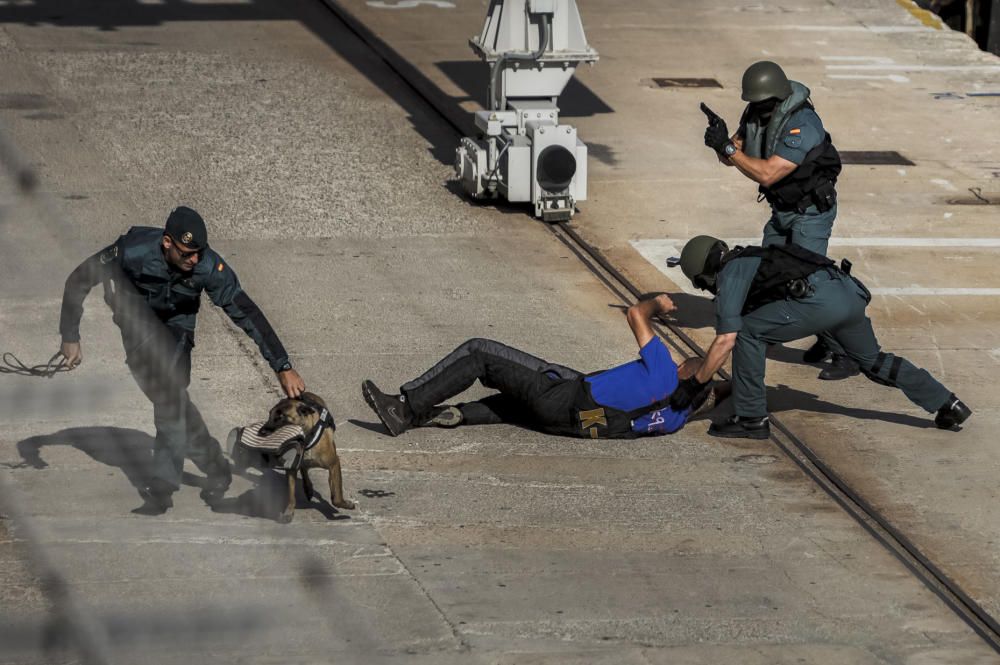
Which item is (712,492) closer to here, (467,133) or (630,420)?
(630,420)

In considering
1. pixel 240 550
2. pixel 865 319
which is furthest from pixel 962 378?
pixel 240 550

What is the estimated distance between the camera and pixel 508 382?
9.29 metres

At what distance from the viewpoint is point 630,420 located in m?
9.41

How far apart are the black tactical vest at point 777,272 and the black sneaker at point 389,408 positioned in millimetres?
1992

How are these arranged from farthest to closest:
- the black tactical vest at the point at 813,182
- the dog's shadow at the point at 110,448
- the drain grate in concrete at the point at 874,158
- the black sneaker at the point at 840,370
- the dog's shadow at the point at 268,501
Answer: the drain grate in concrete at the point at 874,158, the black sneaker at the point at 840,370, the black tactical vest at the point at 813,182, the dog's shadow at the point at 110,448, the dog's shadow at the point at 268,501

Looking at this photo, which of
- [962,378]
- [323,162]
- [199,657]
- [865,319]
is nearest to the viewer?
[199,657]

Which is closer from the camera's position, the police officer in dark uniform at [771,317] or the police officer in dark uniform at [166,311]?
the police officer in dark uniform at [166,311]

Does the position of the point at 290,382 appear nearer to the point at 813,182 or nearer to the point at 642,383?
the point at 642,383

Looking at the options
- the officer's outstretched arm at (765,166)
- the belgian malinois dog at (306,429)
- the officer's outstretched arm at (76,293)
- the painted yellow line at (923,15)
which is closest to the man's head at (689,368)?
the officer's outstretched arm at (765,166)

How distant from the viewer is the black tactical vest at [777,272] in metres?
9.41

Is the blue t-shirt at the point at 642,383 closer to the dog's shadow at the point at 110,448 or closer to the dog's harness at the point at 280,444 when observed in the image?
the dog's harness at the point at 280,444

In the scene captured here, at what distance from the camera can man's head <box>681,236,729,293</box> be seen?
9.50 meters

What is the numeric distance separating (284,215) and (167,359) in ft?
20.3

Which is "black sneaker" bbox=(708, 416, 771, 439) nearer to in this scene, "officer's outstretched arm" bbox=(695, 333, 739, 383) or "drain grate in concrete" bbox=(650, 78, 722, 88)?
"officer's outstretched arm" bbox=(695, 333, 739, 383)
